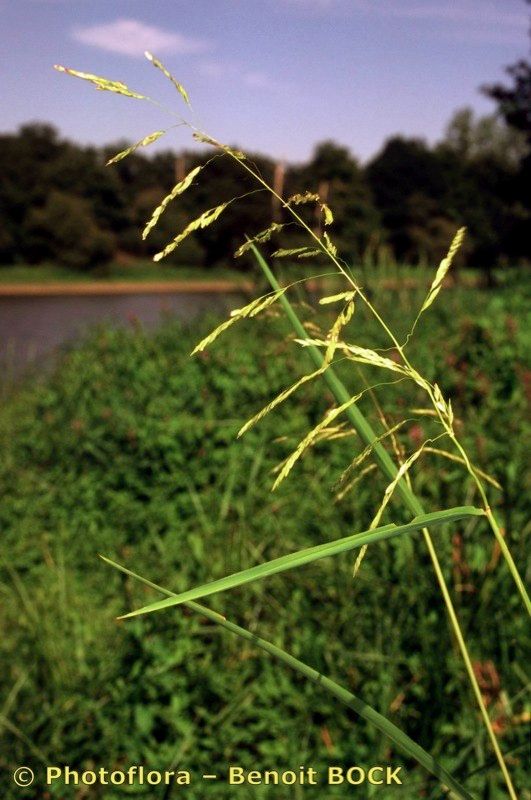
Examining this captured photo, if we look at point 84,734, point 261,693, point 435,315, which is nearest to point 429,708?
point 261,693

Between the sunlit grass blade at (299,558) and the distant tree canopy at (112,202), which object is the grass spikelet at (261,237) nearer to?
the sunlit grass blade at (299,558)

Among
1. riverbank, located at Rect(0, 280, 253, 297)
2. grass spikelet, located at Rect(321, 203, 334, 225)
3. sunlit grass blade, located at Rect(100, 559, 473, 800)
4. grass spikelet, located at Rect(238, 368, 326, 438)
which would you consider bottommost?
riverbank, located at Rect(0, 280, 253, 297)

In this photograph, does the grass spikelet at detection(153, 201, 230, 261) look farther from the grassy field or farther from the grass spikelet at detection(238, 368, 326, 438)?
the grassy field

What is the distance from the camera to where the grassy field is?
2.39 m

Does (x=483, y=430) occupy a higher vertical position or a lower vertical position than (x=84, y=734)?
higher

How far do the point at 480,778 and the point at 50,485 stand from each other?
328 cm

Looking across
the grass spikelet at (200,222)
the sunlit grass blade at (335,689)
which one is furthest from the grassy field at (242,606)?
the grass spikelet at (200,222)

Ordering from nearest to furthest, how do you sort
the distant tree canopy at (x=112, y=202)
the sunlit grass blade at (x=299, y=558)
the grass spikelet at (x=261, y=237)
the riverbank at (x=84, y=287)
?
1. the sunlit grass blade at (x=299, y=558)
2. the grass spikelet at (x=261, y=237)
3. the distant tree canopy at (x=112, y=202)
4. the riverbank at (x=84, y=287)

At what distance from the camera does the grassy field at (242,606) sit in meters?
2.39

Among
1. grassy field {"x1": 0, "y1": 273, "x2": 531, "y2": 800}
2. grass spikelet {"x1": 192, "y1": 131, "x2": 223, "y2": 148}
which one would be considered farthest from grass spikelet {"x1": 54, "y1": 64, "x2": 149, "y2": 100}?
grassy field {"x1": 0, "y1": 273, "x2": 531, "y2": 800}

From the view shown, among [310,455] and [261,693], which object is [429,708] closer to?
[261,693]

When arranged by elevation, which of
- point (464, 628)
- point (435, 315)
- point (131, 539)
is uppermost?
point (435, 315)

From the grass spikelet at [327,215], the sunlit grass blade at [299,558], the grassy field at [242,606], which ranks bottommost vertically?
the grassy field at [242,606]

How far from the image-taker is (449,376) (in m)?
5.04
